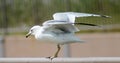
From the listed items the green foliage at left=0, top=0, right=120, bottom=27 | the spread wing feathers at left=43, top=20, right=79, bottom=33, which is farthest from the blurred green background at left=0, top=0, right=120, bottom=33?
the spread wing feathers at left=43, top=20, right=79, bottom=33

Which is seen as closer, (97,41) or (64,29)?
(64,29)

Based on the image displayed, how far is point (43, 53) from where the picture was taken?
1447cm

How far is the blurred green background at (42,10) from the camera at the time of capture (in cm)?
1538

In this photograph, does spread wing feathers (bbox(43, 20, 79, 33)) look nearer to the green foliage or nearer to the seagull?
the seagull

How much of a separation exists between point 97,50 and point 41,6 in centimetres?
310

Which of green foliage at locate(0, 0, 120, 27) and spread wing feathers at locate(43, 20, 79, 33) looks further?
green foliage at locate(0, 0, 120, 27)

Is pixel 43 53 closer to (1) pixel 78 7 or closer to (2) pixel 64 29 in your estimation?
(1) pixel 78 7

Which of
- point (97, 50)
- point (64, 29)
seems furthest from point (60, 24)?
point (97, 50)

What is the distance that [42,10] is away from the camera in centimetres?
1636

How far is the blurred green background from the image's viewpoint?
50.5ft

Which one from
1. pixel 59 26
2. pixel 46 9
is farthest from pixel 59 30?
pixel 46 9

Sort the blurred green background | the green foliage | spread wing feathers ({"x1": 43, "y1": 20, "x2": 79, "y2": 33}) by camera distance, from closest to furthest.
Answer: spread wing feathers ({"x1": 43, "y1": 20, "x2": 79, "y2": 33}) < the blurred green background < the green foliage

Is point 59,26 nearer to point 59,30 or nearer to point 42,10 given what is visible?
point 59,30

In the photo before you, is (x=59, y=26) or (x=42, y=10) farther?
(x=42, y=10)
